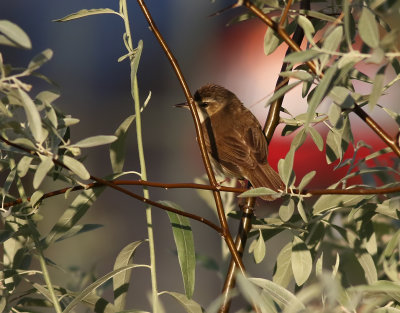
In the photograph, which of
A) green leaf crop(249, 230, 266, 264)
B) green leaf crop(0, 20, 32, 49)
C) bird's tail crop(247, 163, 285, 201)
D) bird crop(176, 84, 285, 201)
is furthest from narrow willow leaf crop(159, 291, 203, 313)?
bird's tail crop(247, 163, 285, 201)

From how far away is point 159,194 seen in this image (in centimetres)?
941

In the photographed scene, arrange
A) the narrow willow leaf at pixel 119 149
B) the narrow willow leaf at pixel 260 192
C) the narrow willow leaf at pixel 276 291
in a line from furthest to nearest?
A: 1. the narrow willow leaf at pixel 119 149
2. the narrow willow leaf at pixel 260 192
3. the narrow willow leaf at pixel 276 291

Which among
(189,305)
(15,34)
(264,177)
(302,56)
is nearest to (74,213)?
(189,305)

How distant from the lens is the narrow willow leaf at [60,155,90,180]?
141 cm

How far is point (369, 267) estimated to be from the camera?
1.76 m

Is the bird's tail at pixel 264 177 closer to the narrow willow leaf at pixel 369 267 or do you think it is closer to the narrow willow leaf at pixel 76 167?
the narrow willow leaf at pixel 369 267

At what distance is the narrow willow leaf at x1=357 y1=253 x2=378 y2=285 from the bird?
4.22 ft

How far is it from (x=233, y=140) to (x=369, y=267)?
210 cm

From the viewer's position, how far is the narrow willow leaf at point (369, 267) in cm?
174

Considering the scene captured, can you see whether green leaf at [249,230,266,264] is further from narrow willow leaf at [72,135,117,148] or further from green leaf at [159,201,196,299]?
narrow willow leaf at [72,135,117,148]

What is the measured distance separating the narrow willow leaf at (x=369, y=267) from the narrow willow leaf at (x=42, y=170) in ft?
2.97

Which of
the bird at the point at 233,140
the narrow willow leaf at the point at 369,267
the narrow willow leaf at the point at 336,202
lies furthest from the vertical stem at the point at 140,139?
the bird at the point at 233,140

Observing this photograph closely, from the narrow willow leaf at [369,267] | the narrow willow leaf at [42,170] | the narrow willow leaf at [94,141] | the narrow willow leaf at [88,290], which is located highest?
the narrow willow leaf at [94,141]

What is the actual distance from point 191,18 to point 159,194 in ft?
17.8
